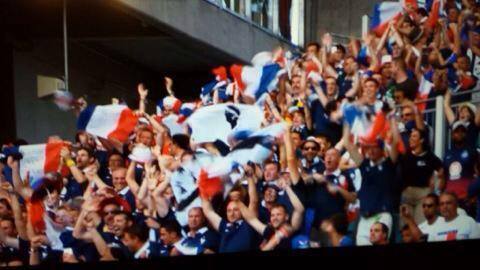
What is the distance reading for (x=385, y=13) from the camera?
4.97 meters

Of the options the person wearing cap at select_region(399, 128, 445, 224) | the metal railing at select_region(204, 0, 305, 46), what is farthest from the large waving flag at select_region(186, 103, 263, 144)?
the person wearing cap at select_region(399, 128, 445, 224)

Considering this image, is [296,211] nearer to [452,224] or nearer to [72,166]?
[452,224]

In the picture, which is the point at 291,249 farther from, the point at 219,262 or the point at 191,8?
the point at 191,8

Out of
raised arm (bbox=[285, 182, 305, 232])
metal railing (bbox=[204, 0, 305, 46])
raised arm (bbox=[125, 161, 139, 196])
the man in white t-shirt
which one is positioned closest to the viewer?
the man in white t-shirt

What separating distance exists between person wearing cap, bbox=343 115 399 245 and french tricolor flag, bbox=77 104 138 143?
1.08m

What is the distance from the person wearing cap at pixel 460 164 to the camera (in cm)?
483

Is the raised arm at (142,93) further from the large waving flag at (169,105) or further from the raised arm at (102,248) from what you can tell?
the raised arm at (102,248)

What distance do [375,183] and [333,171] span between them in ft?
0.66

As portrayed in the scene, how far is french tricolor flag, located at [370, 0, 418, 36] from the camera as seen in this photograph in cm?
495

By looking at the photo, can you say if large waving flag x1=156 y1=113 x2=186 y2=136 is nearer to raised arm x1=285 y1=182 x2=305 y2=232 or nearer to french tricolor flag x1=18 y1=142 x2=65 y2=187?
french tricolor flag x1=18 y1=142 x2=65 y2=187

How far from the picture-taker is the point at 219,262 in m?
5.18

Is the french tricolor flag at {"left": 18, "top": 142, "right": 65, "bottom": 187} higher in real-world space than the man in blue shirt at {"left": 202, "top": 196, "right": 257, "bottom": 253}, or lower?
higher

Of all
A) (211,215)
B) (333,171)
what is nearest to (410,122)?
(333,171)

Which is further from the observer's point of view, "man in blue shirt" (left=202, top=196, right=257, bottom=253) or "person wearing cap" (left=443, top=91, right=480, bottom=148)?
"man in blue shirt" (left=202, top=196, right=257, bottom=253)
